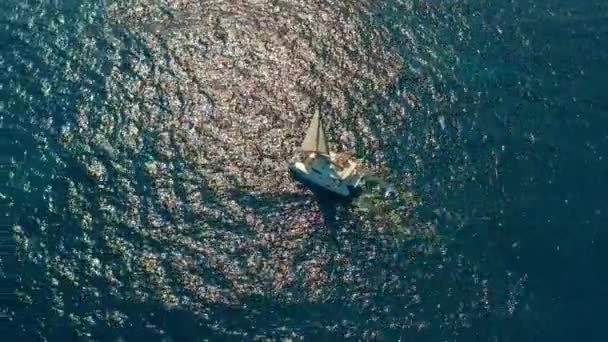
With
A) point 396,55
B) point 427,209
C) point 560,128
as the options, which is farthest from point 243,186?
point 560,128

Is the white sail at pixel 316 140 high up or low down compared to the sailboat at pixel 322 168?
up

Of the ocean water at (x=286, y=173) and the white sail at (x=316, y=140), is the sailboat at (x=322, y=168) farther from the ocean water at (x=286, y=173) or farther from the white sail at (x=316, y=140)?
the ocean water at (x=286, y=173)

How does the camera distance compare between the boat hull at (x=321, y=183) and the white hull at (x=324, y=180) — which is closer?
the white hull at (x=324, y=180)

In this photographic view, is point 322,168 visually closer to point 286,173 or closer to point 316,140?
point 316,140

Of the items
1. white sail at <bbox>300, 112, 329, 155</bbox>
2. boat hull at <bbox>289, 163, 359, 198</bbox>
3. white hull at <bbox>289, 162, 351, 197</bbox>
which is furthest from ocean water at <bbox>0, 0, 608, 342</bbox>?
white sail at <bbox>300, 112, 329, 155</bbox>

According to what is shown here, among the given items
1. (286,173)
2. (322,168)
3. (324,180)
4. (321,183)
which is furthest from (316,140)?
(286,173)

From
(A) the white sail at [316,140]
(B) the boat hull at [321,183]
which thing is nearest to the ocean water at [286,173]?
(B) the boat hull at [321,183]
